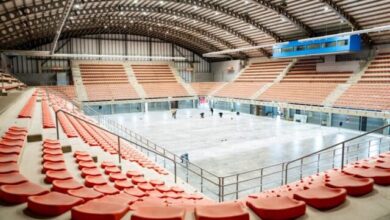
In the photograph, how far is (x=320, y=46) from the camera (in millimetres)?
26734

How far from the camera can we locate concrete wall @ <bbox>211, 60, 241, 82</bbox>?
42375mm

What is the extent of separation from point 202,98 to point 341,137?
75.3ft

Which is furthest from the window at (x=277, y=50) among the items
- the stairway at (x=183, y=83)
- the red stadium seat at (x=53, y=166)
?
the red stadium seat at (x=53, y=166)

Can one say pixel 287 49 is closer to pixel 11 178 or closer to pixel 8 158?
pixel 8 158

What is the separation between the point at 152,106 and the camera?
126 feet

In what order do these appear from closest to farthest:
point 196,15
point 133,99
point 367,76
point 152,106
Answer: point 367,76, point 196,15, point 133,99, point 152,106

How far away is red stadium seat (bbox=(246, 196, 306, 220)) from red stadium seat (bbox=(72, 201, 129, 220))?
4.19ft

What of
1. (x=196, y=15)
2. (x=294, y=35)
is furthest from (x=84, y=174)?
(x=294, y=35)

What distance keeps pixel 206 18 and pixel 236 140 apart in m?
15.2

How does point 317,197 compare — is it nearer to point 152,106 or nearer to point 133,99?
point 133,99

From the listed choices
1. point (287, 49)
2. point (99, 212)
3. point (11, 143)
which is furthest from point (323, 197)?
point (287, 49)

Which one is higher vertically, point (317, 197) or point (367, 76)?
point (367, 76)

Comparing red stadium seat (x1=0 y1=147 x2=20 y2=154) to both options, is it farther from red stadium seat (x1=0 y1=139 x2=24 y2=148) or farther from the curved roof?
the curved roof

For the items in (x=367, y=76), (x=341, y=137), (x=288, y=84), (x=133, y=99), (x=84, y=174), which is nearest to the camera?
(x=84, y=174)
